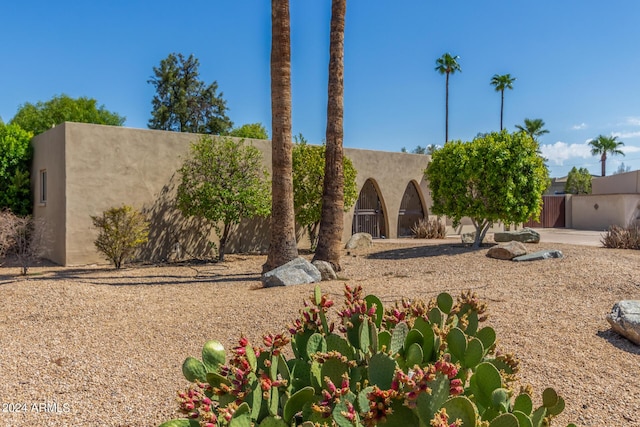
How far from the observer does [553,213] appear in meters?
31.2

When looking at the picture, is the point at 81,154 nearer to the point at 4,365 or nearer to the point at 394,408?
the point at 4,365

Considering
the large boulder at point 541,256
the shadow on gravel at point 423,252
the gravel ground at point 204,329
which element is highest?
the large boulder at point 541,256

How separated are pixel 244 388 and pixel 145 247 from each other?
12.1 m

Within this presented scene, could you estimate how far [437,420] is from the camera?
1612 mm

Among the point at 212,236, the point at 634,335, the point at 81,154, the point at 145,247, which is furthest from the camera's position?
the point at 212,236

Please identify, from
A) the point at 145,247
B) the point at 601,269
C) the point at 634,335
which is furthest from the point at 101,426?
the point at 145,247

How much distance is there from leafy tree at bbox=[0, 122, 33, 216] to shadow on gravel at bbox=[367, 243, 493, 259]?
10273mm

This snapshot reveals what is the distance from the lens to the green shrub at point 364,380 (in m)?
1.83

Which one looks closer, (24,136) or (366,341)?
(366,341)

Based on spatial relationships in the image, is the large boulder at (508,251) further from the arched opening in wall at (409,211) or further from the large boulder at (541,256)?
the arched opening in wall at (409,211)

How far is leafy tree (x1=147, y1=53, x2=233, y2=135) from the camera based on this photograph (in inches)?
1393

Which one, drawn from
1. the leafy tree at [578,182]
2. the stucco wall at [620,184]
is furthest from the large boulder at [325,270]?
the leafy tree at [578,182]

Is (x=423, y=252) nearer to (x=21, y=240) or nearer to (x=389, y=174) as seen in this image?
(x=389, y=174)

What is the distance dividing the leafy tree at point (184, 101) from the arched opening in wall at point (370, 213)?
1861 cm
